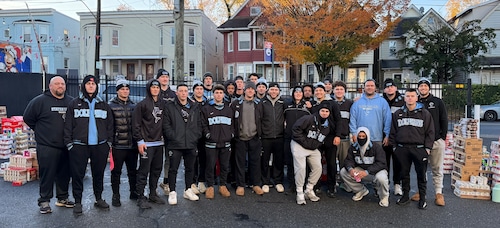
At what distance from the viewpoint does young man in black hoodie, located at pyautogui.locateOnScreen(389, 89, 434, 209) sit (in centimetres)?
587

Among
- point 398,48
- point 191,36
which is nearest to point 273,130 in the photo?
point 191,36

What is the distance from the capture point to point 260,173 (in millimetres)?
6906

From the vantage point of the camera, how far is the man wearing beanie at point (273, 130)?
A: 6668mm

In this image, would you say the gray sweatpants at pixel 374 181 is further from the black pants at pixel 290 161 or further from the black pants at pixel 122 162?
the black pants at pixel 122 162

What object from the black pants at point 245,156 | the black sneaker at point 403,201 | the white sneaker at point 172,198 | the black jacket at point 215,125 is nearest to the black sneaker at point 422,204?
the black sneaker at point 403,201

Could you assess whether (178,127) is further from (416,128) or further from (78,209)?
(416,128)

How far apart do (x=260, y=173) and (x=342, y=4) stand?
45.7 ft

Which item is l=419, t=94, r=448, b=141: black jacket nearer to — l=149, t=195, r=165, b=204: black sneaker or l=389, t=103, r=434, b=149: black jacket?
l=389, t=103, r=434, b=149: black jacket

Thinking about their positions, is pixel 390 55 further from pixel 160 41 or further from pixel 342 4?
pixel 160 41

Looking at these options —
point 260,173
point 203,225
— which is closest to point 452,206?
point 260,173

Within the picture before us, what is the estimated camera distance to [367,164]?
615cm

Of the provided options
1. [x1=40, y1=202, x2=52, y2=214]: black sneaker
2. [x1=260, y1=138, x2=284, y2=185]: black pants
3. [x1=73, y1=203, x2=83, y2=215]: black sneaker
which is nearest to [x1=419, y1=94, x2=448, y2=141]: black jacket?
[x1=260, y1=138, x2=284, y2=185]: black pants

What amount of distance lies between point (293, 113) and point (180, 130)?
2011 mm

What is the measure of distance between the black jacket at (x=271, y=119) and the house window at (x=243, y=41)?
23541mm
